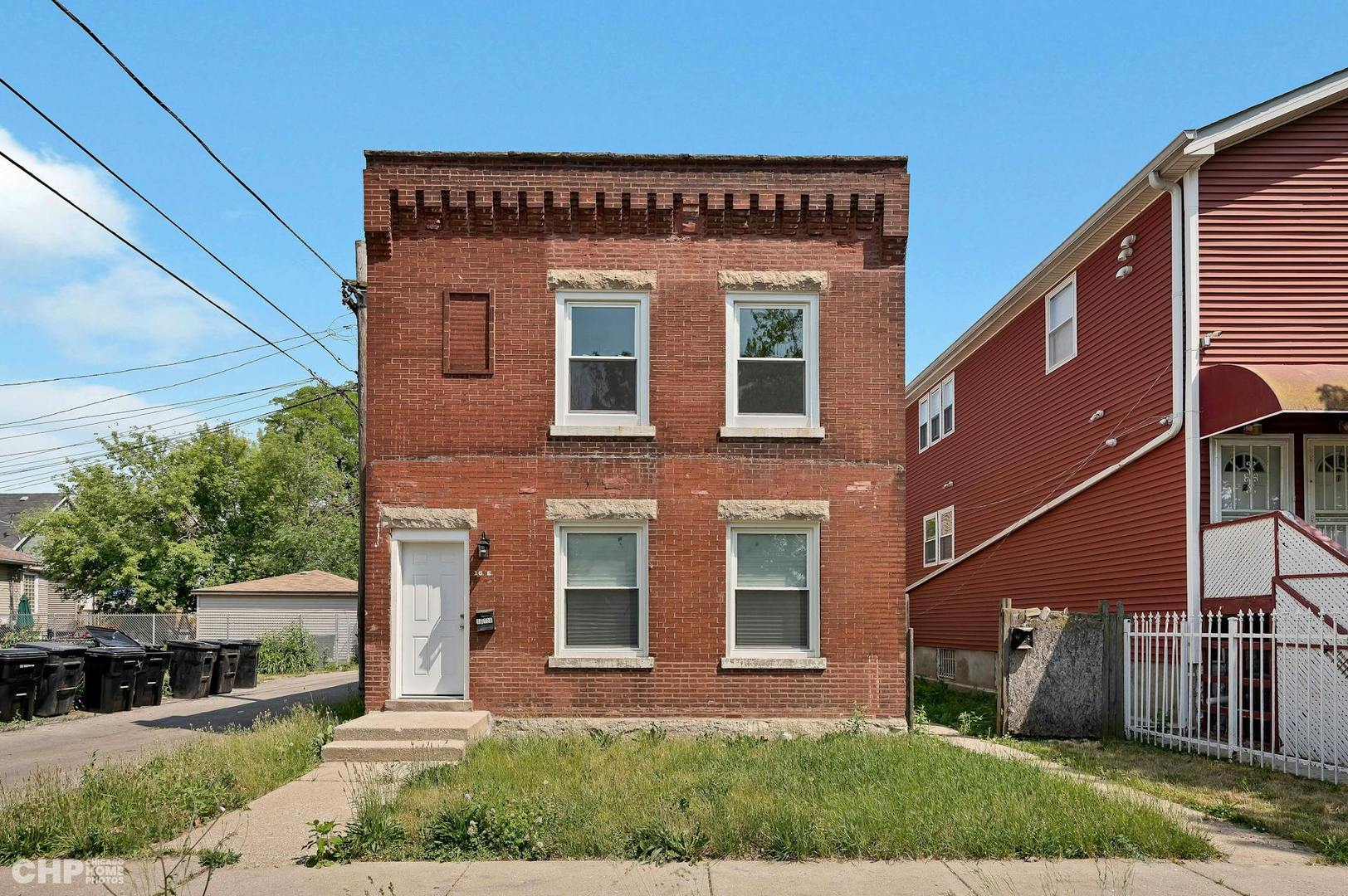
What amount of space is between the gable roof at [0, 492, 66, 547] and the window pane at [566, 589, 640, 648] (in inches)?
1951

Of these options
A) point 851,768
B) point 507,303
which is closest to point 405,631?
point 507,303

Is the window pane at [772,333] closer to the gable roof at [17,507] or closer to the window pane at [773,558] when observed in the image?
the window pane at [773,558]

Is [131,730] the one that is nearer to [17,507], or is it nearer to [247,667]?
[247,667]

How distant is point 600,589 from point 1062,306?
10.7 meters

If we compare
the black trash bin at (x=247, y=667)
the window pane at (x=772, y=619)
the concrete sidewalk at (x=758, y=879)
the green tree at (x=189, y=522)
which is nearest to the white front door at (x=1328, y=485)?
the window pane at (x=772, y=619)

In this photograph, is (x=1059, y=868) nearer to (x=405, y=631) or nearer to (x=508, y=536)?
(x=508, y=536)

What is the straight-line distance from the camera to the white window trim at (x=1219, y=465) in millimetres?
13812

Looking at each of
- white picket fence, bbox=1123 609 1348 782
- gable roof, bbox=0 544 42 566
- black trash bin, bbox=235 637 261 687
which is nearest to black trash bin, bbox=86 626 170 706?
black trash bin, bbox=235 637 261 687

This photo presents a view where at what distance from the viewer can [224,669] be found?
924 inches

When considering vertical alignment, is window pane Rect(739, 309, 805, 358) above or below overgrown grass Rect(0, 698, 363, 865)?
above

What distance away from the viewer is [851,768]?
9.73m

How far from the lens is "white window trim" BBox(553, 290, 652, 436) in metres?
13.2

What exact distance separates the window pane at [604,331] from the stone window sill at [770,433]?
164cm

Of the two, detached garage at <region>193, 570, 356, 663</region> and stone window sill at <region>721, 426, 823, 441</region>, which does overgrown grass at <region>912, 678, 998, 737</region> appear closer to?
stone window sill at <region>721, 426, 823, 441</region>
